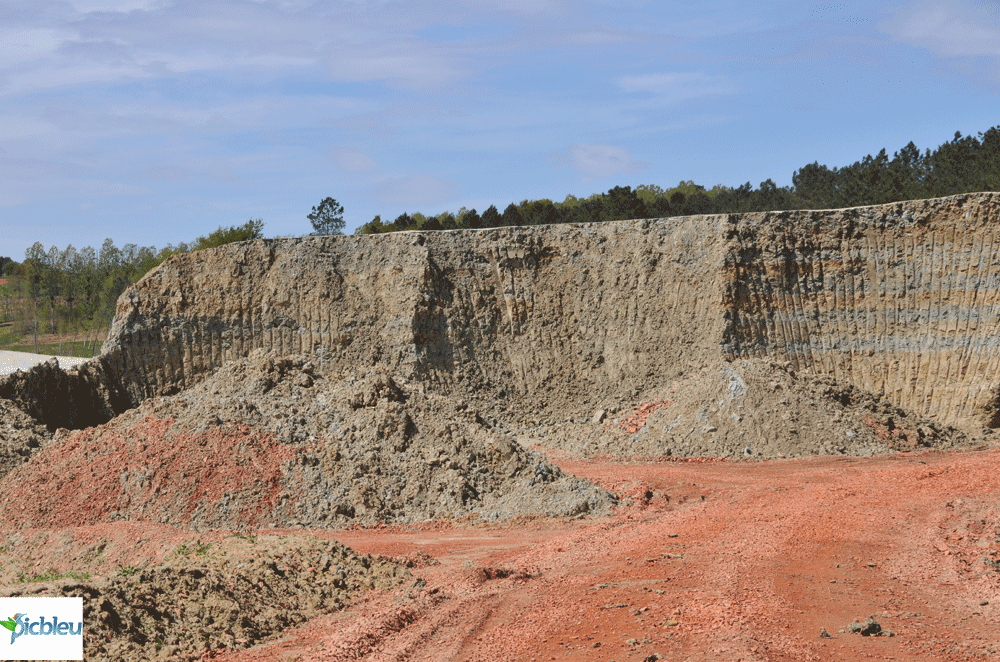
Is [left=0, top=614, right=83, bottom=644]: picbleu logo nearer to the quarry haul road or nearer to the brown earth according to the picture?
the brown earth

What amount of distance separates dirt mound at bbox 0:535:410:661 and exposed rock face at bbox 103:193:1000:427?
15.0 metres

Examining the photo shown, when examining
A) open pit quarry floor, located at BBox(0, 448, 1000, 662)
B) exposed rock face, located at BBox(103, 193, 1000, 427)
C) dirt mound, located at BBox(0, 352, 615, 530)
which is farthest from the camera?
exposed rock face, located at BBox(103, 193, 1000, 427)

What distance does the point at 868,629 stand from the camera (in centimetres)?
873

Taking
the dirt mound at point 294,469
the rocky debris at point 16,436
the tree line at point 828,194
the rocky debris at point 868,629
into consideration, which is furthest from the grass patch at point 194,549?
the tree line at point 828,194

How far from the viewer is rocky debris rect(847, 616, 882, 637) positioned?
343 inches

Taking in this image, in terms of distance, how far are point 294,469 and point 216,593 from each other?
5.76 meters

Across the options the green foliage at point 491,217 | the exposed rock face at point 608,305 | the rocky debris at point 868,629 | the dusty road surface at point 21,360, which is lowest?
the rocky debris at point 868,629

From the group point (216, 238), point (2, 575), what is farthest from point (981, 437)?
point (216, 238)

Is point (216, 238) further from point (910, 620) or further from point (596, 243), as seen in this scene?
point (910, 620)

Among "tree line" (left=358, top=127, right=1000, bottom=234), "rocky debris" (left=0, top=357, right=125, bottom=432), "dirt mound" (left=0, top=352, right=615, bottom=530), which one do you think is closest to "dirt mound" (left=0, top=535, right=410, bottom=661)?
"dirt mound" (left=0, top=352, right=615, bottom=530)

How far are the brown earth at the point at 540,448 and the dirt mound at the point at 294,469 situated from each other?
2.2 inches

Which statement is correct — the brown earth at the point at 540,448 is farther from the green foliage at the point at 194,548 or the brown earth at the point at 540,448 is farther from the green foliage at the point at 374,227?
the green foliage at the point at 374,227

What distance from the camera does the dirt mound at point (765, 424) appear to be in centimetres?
2073

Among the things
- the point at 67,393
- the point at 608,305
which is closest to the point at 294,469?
the point at 67,393
